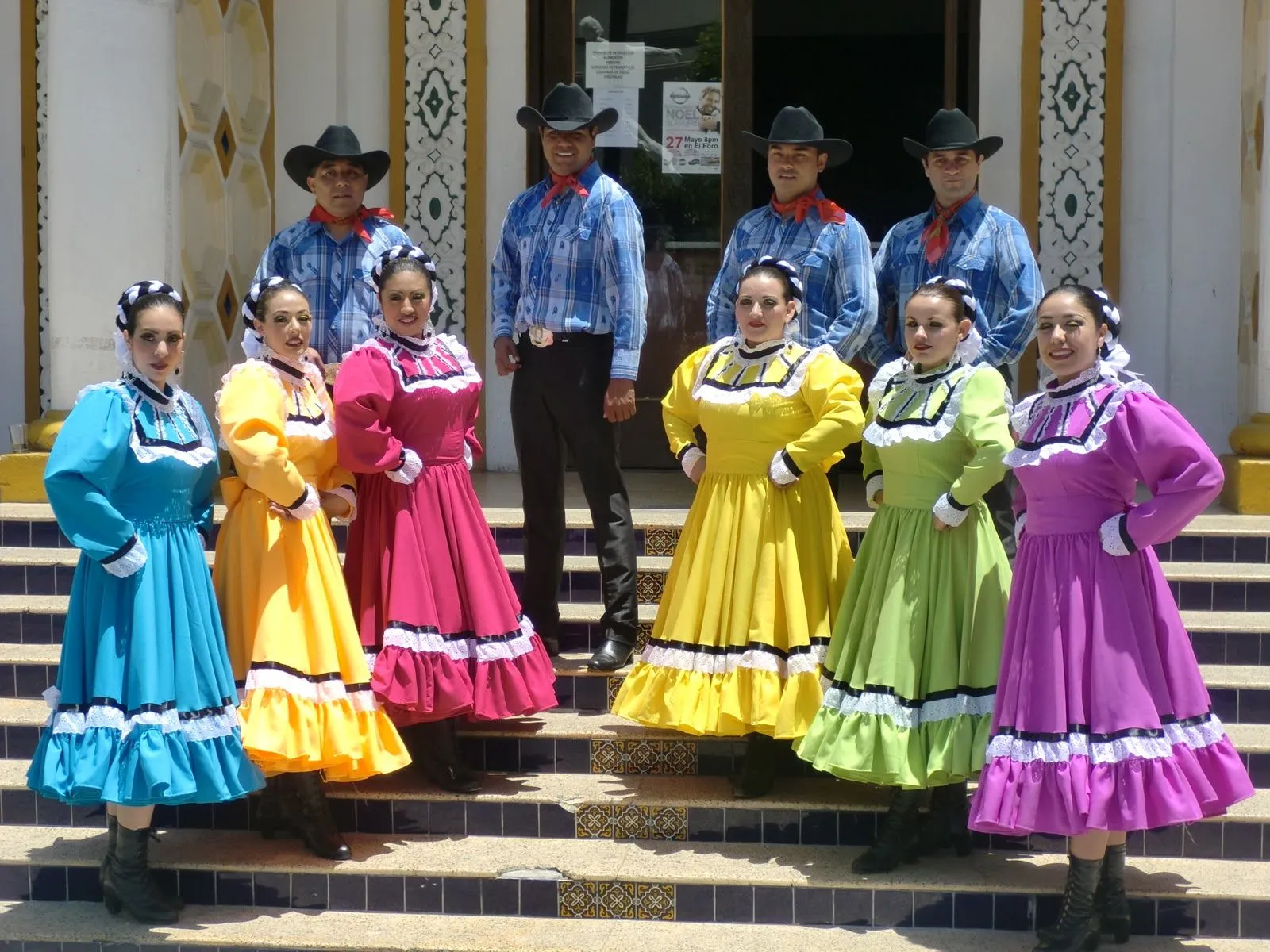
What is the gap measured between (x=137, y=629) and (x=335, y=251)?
1.87m

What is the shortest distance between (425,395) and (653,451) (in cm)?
357

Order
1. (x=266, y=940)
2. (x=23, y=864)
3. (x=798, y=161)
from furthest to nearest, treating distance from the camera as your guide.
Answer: (x=798, y=161) → (x=23, y=864) → (x=266, y=940)

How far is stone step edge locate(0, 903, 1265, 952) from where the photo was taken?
4.66 meters

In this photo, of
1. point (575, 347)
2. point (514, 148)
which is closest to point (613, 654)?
point (575, 347)

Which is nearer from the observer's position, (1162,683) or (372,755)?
(1162,683)

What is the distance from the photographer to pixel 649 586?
6.31 m

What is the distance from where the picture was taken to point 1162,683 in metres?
4.43

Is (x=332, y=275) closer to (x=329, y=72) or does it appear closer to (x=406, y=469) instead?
(x=406, y=469)

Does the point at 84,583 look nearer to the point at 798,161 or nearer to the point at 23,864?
the point at 23,864

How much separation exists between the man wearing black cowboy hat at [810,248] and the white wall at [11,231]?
384cm

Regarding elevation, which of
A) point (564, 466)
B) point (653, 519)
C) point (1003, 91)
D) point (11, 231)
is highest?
point (1003, 91)

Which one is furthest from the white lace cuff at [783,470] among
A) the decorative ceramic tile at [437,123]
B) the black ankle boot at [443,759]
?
the decorative ceramic tile at [437,123]

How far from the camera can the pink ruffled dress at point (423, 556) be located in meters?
5.12

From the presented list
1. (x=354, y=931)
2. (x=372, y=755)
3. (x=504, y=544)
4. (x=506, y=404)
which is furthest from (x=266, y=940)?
(x=506, y=404)
